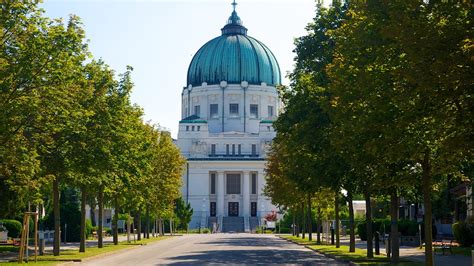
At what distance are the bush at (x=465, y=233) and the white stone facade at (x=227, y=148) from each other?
98.8 m

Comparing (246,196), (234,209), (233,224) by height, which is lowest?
(233,224)

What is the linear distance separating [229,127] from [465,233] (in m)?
110

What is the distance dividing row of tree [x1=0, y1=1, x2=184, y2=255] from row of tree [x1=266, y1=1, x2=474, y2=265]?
9.88 m

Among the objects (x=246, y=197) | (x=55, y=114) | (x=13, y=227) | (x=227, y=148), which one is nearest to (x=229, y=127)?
(x=227, y=148)

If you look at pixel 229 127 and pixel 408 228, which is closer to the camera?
pixel 408 228

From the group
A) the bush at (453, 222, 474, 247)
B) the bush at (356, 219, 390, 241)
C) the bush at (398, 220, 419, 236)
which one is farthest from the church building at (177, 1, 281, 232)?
the bush at (453, 222, 474, 247)

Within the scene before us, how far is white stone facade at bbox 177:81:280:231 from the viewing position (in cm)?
15025

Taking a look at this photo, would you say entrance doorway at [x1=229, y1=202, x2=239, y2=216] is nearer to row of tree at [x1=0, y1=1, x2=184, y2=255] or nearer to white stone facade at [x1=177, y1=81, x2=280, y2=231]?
white stone facade at [x1=177, y1=81, x2=280, y2=231]

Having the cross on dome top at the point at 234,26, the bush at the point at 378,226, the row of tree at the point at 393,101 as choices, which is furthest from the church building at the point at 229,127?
the row of tree at the point at 393,101

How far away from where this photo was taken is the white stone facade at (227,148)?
493 feet

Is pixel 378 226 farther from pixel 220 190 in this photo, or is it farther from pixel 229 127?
pixel 229 127

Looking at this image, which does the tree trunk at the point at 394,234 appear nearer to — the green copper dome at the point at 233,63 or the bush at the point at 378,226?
the bush at the point at 378,226

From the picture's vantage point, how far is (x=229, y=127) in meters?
156

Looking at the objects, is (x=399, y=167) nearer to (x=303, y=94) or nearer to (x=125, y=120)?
(x=303, y=94)
